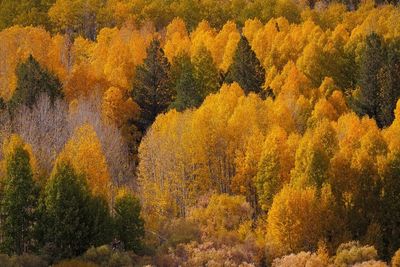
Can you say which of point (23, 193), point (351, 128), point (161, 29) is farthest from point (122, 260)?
point (161, 29)

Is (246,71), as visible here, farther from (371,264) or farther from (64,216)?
(371,264)

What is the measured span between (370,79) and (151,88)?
23067 millimetres

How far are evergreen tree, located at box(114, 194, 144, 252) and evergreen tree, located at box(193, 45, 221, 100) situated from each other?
32.8 meters

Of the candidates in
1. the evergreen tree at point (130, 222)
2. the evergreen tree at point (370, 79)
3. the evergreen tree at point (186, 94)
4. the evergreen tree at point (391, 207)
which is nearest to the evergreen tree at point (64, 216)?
the evergreen tree at point (130, 222)

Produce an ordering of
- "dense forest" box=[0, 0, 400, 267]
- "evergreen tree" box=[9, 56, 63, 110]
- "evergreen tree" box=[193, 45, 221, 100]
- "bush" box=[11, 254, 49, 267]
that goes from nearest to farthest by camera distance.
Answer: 1. "bush" box=[11, 254, 49, 267]
2. "dense forest" box=[0, 0, 400, 267]
3. "evergreen tree" box=[9, 56, 63, 110]
4. "evergreen tree" box=[193, 45, 221, 100]

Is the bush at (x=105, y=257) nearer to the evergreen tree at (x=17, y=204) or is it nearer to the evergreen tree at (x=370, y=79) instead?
the evergreen tree at (x=17, y=204)

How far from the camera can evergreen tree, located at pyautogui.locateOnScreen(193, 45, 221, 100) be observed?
82438 mm

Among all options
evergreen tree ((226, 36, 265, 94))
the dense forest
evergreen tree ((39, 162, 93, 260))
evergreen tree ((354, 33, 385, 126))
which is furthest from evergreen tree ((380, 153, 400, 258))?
evergreen tree ((226, 36, 265, 94))

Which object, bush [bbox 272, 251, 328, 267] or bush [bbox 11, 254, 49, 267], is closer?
bush [bbox 11, 254, 49, 267]

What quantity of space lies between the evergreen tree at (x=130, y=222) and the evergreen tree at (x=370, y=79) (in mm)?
32867

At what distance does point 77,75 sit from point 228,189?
24181 millimetres

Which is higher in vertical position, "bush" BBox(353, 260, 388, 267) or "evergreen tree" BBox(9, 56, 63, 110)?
"evergreen tree" BBox(9, 56, 63, 110)

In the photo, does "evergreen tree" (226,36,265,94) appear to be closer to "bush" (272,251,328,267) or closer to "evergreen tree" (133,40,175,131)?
"evergreen tree" (133,40,175,131)

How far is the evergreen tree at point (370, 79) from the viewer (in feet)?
246
